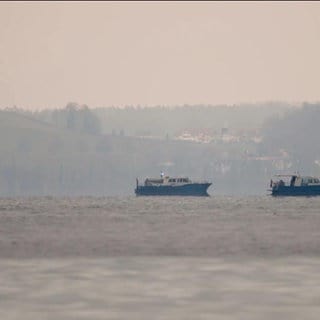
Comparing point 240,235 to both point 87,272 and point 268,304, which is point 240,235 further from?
point 268,304

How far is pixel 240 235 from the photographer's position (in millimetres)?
93688

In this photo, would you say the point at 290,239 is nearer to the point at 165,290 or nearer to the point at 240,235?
the point at 240,235

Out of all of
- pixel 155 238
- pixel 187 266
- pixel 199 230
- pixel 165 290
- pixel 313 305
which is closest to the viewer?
pixel 313 305

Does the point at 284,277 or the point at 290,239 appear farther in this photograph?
the point at 290,239

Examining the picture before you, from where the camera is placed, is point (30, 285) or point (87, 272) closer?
point (30, 285)

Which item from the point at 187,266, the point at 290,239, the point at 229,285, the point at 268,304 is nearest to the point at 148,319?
the point at 268,304

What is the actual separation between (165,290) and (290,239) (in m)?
45.7

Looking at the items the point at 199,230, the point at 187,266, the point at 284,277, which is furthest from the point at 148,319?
the point at 199,230

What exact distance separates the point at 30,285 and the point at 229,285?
7.93 meters

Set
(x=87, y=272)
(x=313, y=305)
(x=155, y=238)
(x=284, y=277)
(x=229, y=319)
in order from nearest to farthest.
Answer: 1. (x=229, y=319)
2. (x=313, y=305)
3. (x=284, y=277)
4. (x=87, y=272)
5. (x=155, y=238)

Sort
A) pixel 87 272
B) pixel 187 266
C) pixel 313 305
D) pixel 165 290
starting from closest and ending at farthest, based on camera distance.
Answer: pixel 313 305 < pixel 165 290 < pixel 87 272 < pixel 187 266

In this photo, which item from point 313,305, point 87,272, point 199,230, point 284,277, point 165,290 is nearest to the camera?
point 313,305

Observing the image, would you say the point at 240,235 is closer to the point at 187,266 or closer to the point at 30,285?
the point at 187,266

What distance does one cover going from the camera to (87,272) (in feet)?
163
